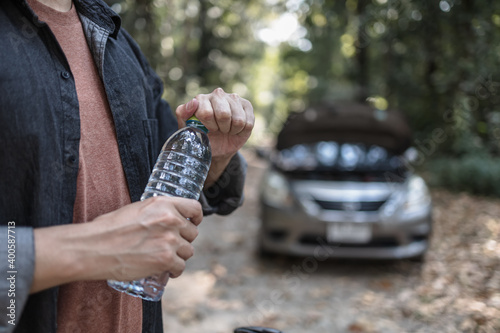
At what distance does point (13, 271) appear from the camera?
2.76ft

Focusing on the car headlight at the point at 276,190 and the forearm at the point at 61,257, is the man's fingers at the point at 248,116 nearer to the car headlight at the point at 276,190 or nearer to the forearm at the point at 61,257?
the forearm at the point at 61,257

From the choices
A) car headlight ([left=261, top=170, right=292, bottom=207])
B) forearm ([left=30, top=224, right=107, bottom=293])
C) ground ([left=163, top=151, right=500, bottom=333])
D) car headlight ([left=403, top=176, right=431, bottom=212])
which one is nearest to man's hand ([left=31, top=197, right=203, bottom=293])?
forearm ([left=30, top=224, right=107, bottom=293])

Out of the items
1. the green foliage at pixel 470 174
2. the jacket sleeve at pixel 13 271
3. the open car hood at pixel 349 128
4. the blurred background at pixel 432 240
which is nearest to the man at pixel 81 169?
the jacket sleeve at pixel 13 271

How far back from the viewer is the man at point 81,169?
2.95 feet

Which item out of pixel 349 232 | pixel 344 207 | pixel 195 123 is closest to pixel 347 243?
pixel 349 232

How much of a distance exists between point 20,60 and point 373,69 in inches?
669

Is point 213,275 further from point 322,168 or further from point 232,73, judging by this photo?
point 232,73

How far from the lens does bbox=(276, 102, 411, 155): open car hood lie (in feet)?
19.9

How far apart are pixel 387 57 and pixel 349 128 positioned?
8.45 meters

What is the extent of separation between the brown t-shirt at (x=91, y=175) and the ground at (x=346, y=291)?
2927mm

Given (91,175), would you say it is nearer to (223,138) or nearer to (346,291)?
(223,138)

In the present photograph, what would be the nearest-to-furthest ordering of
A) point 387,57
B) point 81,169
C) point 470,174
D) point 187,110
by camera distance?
point 81,169 < point 187,110 < point 470,174 < point 387,57

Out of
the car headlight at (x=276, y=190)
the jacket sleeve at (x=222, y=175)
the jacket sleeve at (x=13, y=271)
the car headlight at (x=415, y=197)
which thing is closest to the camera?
the jacket sleeve at (x=13, y=271)

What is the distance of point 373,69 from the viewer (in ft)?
54.9
